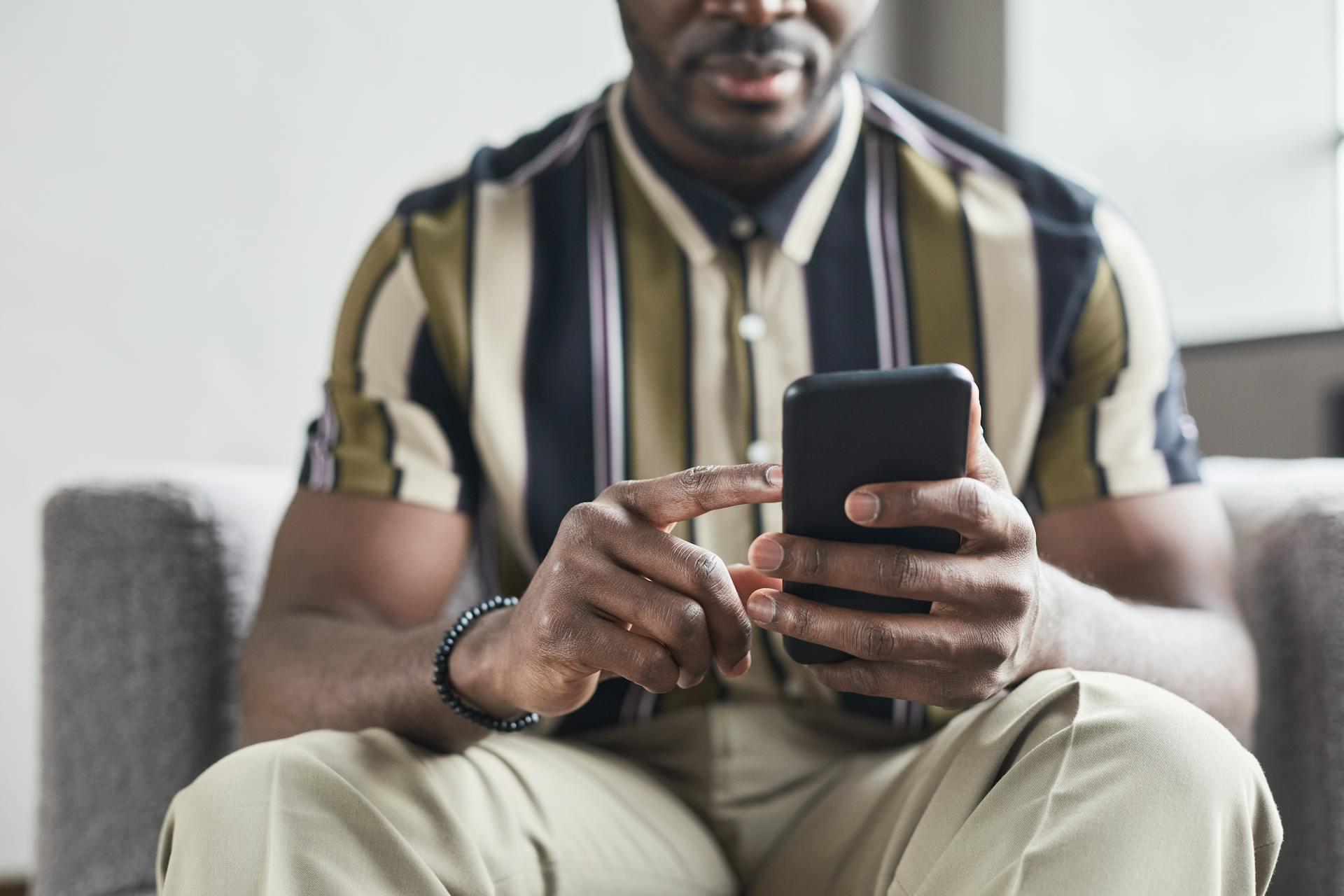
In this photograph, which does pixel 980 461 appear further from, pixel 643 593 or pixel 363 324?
pixel 363 324

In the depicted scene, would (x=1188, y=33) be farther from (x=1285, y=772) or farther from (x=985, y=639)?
(x=985, y=639)

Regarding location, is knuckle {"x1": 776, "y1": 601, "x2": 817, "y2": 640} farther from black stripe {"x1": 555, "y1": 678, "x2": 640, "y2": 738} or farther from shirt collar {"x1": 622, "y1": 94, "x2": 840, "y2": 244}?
shirt collar {"x1": 622, "y1": 94, "x2": 840, "y2": 244}

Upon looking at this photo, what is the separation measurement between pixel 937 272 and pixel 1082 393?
0.15 metres

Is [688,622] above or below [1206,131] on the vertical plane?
below

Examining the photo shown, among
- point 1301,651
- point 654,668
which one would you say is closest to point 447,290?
point 654,668

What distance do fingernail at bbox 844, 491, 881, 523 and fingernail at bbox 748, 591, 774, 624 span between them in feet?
0.22

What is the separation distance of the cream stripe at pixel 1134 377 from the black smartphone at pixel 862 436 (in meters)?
0.38

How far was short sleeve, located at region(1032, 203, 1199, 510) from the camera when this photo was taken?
850mm

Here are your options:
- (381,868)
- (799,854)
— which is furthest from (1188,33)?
(381,868)

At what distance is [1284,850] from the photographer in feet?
2.61

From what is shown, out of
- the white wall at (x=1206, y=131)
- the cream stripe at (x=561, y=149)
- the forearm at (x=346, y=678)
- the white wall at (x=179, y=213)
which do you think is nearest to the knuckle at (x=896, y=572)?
the forearm at (x=346, y=678)

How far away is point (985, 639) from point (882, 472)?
10 centimetres

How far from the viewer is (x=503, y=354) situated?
35.1 inches

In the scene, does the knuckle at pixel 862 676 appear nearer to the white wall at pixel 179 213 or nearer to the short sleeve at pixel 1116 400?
the short sleeve at pixel 1116 400
